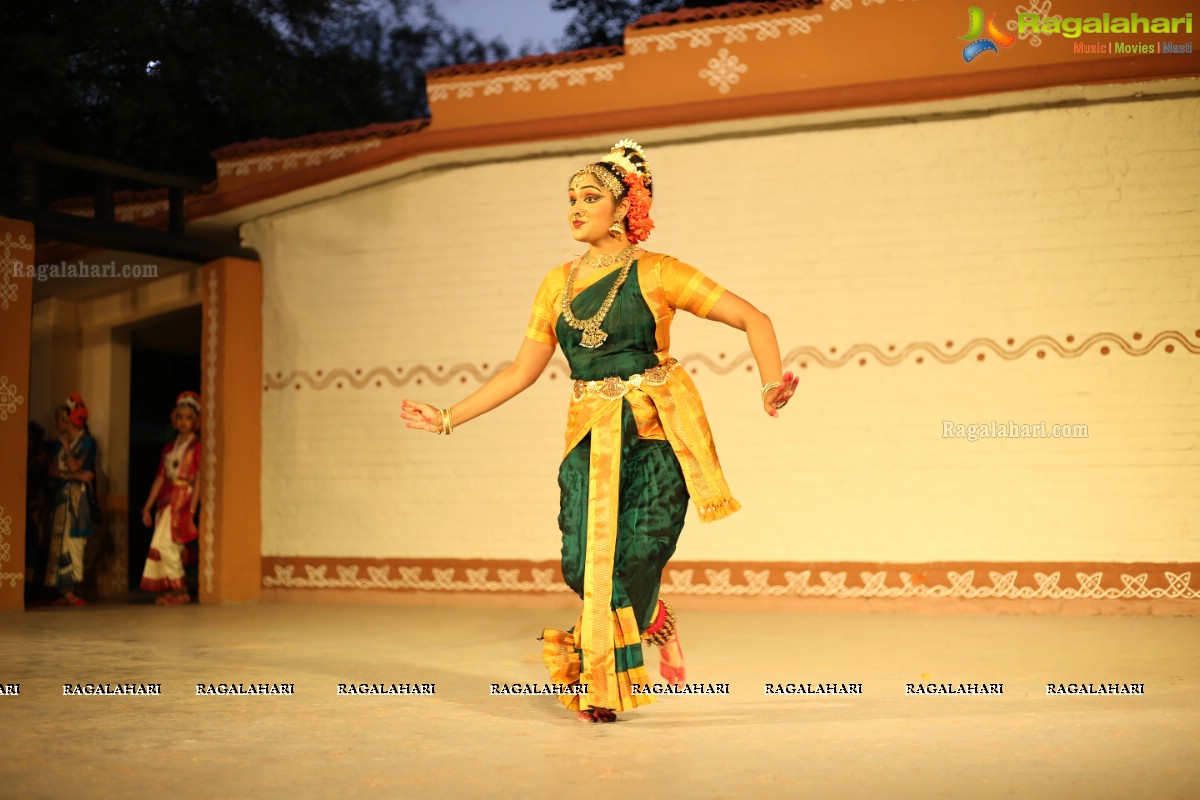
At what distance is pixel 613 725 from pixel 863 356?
441cm

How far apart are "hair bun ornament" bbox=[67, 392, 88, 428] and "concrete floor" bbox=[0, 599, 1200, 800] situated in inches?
126

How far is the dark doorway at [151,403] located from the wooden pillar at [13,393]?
11.7 ft

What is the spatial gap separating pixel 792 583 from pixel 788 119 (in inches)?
116

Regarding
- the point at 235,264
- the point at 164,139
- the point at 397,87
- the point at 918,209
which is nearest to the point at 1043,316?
the point at 918,209

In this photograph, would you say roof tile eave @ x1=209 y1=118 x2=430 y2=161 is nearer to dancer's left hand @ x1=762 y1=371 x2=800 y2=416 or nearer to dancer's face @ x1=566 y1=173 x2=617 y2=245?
dancer's face @ x1=566 y1=173 x2=617 y2=245

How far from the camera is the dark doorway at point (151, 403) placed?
12258mm

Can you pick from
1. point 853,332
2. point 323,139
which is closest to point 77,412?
point 323,139

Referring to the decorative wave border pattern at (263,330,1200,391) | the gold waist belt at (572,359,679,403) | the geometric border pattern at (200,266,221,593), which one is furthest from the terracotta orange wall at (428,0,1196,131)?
the gold waist belt at (572,359,679,403)

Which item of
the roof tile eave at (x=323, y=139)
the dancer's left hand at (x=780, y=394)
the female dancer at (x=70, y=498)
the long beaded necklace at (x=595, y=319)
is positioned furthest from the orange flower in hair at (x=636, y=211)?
the female dancer at (x=70, y=498)

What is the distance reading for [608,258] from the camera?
4.40m

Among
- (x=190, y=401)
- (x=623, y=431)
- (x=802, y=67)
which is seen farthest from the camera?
(x=190, y=401)

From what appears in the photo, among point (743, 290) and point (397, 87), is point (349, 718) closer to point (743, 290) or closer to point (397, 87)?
point (743, 290)

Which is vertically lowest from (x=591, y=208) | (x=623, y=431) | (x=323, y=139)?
(x=623, y=431)

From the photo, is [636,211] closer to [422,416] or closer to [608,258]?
[608,258]
